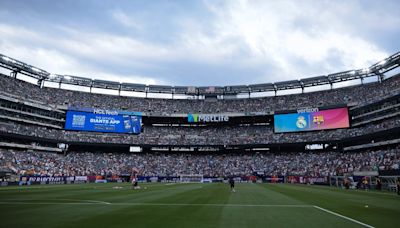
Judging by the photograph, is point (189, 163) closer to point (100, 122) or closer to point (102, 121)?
point (102, 121)

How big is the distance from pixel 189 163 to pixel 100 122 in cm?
2625

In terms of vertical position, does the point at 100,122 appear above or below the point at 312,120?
below

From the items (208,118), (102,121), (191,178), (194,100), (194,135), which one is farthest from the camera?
(194,100)

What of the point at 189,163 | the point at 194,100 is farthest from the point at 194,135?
the point at 194,100

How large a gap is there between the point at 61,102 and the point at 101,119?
12354 millimetres

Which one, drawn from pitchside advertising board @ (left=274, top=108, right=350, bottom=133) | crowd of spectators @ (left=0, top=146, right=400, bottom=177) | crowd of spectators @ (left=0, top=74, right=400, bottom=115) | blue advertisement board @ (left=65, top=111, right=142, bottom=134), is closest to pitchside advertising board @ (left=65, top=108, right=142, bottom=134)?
blue advertisement board @ (left=65, top=111, right=142, bottom=134)

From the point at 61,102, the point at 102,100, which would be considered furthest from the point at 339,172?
the point at 61,102

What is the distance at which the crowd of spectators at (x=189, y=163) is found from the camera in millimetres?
60469

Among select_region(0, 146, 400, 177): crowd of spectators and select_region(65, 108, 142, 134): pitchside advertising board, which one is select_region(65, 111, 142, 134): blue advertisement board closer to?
select_region(65, 108, 142, 134): pitchside advertising board

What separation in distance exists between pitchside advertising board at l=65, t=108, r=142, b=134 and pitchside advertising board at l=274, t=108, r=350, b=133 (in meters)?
39.8

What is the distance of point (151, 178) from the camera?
7044cm

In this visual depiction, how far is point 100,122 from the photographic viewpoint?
258ft

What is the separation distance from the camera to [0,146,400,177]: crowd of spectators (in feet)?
198

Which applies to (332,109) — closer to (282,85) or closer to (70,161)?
(282,85)
